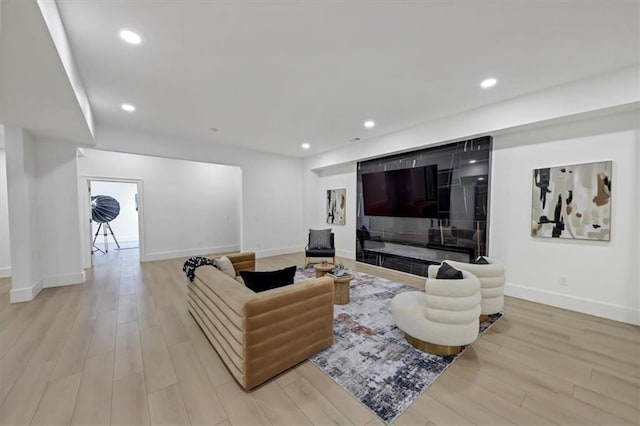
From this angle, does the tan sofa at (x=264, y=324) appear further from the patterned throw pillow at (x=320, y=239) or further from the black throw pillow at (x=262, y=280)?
the patterned throw pillow at (x=320, y=239)

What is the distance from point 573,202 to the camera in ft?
10.7

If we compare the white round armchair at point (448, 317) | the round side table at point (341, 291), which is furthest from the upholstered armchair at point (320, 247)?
the white round armchair at point (448, 317)

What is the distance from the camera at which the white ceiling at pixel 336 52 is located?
1906 millimetres

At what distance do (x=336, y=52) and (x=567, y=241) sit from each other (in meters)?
3.97

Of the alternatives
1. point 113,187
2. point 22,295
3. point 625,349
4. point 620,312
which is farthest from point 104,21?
point 113,187

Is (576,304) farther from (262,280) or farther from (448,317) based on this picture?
(262,280)

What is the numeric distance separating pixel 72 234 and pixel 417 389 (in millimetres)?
5767

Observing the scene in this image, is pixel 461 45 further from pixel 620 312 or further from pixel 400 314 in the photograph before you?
pixel 620 312

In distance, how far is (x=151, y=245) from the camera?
630 centimetres

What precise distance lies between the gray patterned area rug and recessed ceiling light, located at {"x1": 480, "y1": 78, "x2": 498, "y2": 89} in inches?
118

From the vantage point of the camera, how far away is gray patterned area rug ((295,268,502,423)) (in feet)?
6.01

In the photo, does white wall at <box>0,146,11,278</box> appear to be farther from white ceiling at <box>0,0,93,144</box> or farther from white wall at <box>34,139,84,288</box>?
white ceiling at <box>0,0,93,144</box>

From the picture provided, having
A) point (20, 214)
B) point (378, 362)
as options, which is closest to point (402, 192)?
point (378, 362)

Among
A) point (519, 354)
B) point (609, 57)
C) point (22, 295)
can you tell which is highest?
point (609, 57)
